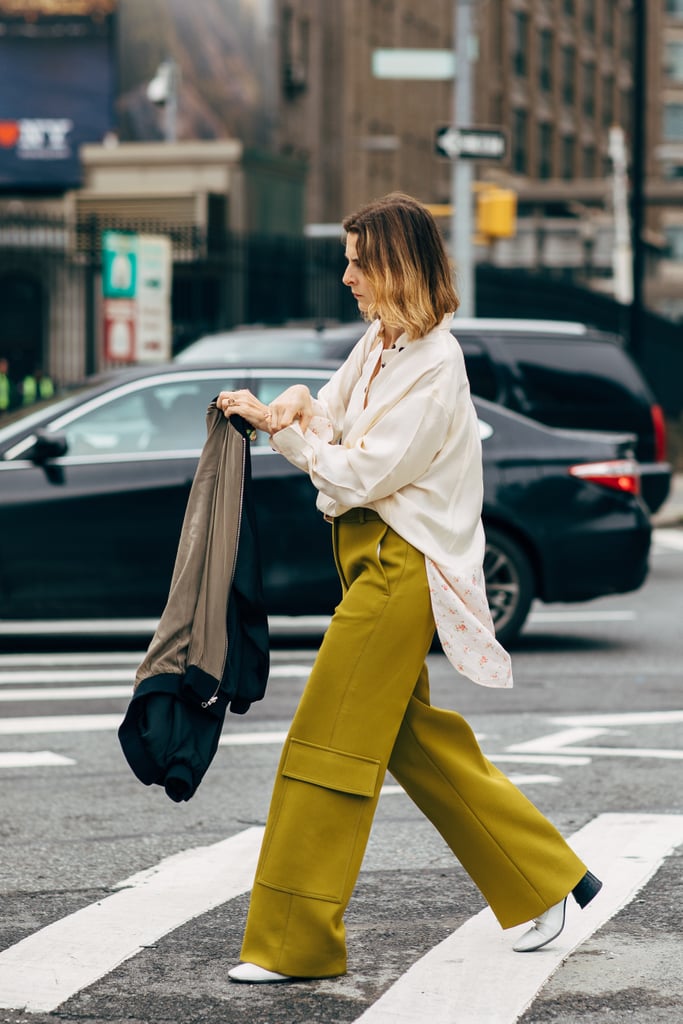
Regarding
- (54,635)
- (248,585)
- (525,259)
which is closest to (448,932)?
(248,585)

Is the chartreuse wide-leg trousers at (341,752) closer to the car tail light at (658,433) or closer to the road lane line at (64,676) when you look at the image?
the road lane line at (64,676)

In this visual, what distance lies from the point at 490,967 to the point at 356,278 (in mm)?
1628

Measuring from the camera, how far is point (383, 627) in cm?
422

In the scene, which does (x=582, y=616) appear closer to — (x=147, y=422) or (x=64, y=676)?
(x=147, y=422)

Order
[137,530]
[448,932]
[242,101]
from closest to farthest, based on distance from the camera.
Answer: [448,932] → [137,530] → [242,101]

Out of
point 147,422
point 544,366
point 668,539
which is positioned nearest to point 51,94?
point 668,539

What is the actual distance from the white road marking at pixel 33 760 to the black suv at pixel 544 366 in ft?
18.0

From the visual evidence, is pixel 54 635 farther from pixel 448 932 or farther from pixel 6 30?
pixel 6 30

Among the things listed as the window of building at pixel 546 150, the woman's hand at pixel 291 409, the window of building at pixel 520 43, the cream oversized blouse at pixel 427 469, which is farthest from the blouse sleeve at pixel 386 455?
the window of building at pixel 546 150

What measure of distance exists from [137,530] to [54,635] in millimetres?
1575

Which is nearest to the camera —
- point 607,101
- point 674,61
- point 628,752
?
point 628,752

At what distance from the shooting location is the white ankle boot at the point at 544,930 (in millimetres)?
4434

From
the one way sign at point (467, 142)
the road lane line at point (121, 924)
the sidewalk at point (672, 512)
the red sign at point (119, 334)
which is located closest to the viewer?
the road lane line at point (121, 924)

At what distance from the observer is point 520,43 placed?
72.8 metres
